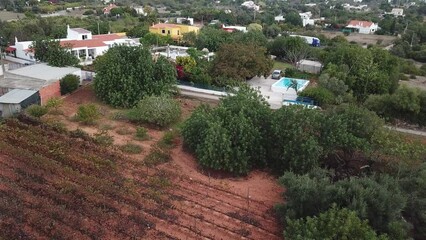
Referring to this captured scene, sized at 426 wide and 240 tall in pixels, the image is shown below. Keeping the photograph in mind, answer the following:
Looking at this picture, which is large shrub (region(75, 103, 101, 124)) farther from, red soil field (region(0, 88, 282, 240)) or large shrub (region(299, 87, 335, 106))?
large shrub (region(299, 87, 335, 106))

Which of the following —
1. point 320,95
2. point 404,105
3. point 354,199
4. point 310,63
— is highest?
point 354,199

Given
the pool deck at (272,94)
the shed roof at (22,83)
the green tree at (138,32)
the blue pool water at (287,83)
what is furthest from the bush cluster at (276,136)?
the green tree at (138,32)

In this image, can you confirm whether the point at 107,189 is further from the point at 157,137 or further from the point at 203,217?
the point at 157,137

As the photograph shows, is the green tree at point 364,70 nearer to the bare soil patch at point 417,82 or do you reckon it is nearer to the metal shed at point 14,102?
the bare soil patch at point 417,82

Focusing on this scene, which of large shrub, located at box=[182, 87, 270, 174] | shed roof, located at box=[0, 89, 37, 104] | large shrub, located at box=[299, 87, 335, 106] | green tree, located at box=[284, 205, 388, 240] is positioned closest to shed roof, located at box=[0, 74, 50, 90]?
shed roof, located at box=[0, 89, 37, 104]

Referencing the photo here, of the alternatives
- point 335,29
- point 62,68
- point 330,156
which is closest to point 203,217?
point 330,156

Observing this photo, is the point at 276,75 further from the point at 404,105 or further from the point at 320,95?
the point at 404,105

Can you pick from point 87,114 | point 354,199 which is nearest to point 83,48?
point 87,114
